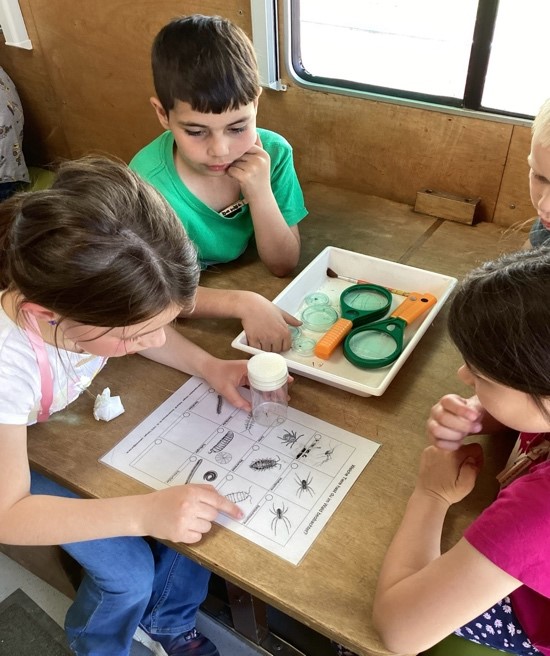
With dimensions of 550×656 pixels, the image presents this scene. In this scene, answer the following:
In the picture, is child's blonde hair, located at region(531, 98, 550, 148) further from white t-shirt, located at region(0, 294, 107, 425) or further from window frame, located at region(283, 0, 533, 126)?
white t-shirt, located at region(0, 294, 107, 425)

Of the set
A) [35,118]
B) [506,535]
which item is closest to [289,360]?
[506,535]

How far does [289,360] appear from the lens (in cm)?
88

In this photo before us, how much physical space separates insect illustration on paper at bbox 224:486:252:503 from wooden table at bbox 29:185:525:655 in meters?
0.05

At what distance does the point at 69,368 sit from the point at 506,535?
0.61 m

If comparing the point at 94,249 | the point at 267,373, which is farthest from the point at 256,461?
the point at 94,249

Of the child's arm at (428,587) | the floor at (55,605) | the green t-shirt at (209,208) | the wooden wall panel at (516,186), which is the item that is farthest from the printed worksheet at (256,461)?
the wooden wall panel at (516,186)

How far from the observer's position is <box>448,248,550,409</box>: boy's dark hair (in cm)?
52

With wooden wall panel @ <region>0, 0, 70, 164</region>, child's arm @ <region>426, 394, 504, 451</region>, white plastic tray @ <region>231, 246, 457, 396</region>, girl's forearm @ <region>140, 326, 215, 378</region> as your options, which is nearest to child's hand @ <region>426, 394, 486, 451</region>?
child's arm @ <region>426, 394, 504, 451</region>

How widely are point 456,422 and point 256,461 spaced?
26 cm

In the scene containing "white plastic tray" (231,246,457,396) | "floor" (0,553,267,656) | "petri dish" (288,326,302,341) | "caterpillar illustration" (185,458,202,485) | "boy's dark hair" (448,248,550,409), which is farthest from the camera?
"floor" (0,553,267,656)

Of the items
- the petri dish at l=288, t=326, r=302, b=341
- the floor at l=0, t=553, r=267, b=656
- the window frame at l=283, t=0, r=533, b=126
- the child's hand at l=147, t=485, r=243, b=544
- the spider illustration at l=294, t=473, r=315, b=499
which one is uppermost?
the window frame at l=283, t=0, r=533, b=126

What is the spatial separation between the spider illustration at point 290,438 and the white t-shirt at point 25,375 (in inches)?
12.4

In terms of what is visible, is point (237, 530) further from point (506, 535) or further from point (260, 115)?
point (260, 115)

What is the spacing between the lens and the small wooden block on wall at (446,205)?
4.21 feet
